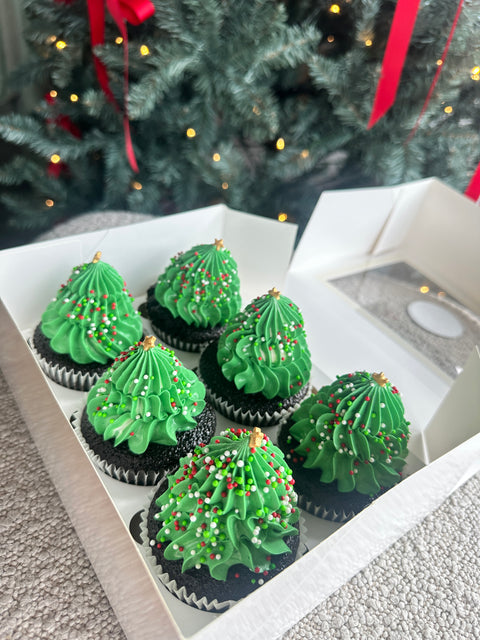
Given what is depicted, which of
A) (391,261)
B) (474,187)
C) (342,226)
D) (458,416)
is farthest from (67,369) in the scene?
(474,187)

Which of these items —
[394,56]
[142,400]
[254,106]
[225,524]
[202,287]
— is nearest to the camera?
[225,524]

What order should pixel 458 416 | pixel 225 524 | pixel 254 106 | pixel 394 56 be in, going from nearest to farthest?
pixel 225 524, pixel 458 416, pixel 394 56, pixel 254 106

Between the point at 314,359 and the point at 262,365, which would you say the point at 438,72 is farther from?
the point at 262,365

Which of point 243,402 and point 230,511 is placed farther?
point 243,402

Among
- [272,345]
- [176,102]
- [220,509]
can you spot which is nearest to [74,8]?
[176,102]

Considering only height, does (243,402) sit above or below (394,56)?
below

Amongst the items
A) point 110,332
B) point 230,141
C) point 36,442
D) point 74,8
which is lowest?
point 36,442

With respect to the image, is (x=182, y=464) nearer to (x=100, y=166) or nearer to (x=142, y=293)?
(x=142, y=293)

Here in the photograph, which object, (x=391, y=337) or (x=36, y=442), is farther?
(x=391, y=337)
